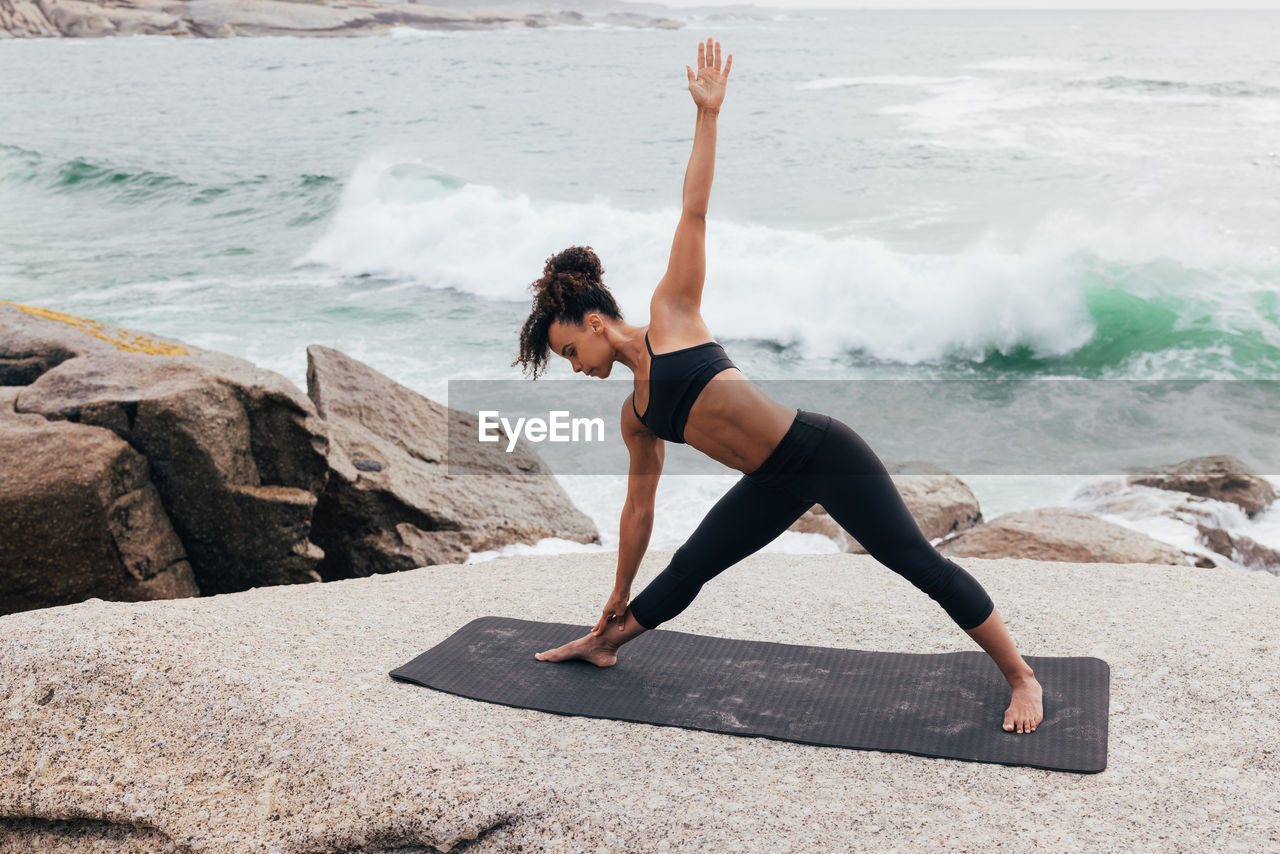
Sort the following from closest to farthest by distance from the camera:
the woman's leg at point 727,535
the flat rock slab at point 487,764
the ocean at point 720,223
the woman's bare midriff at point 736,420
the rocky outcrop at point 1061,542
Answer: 1. the flat rock slab at point 487,764
2. the woman's bare midriff at point 736,420
3. the woman's leg at point 727,535
4. the rocky outcrop at point 1061,542
5. the ocean at point 720,223

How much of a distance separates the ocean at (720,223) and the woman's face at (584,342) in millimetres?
3263

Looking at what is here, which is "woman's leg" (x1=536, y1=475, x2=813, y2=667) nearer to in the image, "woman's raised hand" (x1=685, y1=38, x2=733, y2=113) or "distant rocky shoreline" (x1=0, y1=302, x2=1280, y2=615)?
"woman's raised hand" (x1=685, y1=38, x2=733, y2=113)

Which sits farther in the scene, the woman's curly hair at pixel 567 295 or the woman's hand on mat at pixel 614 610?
the woman's hand on mat at pixel 614 610

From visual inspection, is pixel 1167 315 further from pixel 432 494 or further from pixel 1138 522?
pixel 432 494

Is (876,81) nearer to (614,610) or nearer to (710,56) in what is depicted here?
(710,56)

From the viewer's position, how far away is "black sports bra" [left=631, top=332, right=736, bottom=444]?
3.17 m

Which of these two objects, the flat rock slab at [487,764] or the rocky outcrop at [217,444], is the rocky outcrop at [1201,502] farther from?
the rocky outcrop at [217,444]

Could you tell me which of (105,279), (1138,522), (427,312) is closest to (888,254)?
(427,312)

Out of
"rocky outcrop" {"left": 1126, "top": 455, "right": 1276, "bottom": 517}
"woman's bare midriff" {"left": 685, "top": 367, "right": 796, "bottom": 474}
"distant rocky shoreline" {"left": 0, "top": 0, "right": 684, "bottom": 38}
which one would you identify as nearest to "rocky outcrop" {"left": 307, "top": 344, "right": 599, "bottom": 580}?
"woman's bare midriff" {"left": 685, "top": 367, "right": 796, "bottom": 474}

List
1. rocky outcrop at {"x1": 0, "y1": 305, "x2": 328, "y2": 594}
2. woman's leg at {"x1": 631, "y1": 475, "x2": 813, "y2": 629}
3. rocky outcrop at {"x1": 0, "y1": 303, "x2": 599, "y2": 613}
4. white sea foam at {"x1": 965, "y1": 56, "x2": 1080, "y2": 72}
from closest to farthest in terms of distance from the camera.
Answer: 1. woman's leg at {"x1": 631, "y1": 475, "x2": 813, "y2": 629}
2. rocky outcrop at {"x1": 0, "y1": 303, "x2": 599, "y2": 613}
3. rocky outcrop at {"x1": 0, "y1": 305, "x2": 328, "y2": 594}
4. white sea foam at {"x1": 965, "y1": 56, "x2": 1080, "y2": 72}

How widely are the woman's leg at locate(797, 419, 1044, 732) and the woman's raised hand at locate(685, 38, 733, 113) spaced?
3.72ft

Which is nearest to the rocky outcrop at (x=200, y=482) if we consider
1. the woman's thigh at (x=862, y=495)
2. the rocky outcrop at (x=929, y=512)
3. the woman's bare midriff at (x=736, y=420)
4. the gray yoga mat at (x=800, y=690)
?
the rocky outcrop at (x=929, y=512)

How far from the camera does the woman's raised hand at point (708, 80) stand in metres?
3.22

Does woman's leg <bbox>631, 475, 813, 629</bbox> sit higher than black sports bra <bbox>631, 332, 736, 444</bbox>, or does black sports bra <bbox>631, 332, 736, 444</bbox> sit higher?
black sports bra <bbox>631, 332, 736, 444</bbox>
